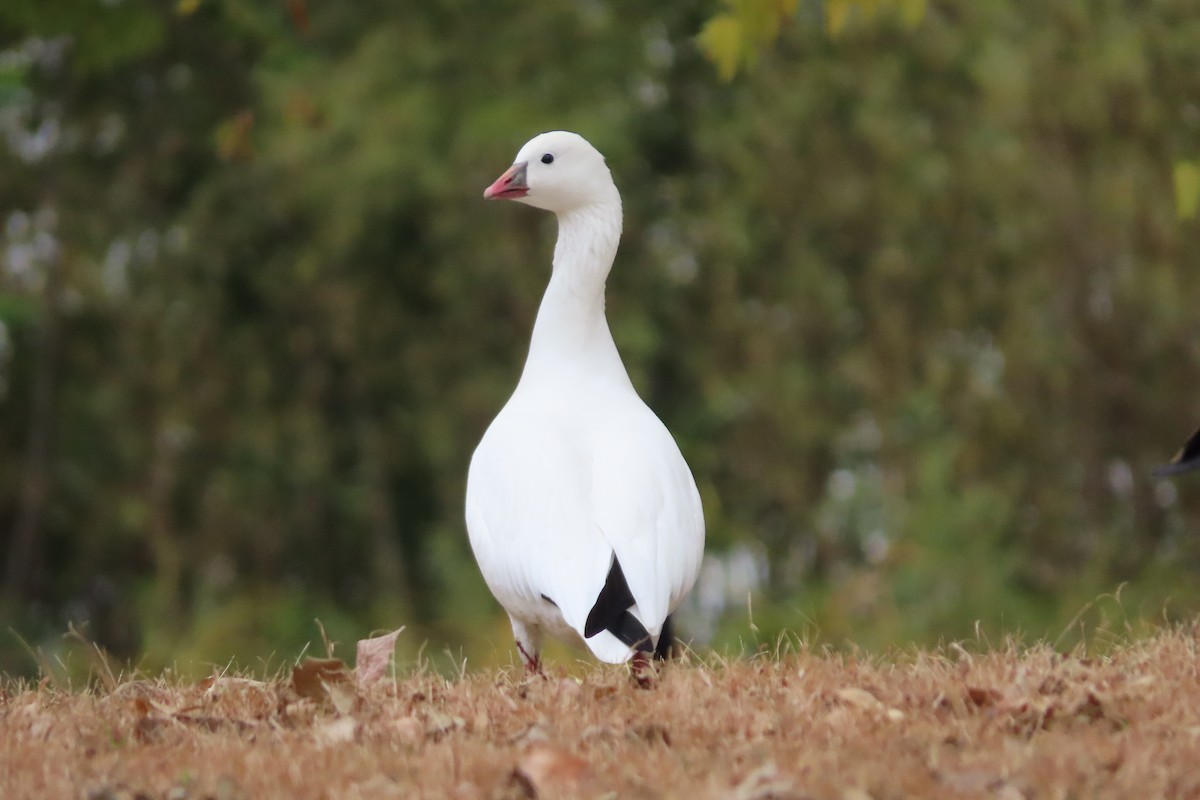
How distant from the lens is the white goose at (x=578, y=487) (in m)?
4.86

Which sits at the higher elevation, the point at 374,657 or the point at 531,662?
the point at 374,657

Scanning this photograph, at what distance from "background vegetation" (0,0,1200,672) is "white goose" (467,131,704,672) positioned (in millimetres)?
5271

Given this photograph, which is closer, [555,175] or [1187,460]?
[1187,460]

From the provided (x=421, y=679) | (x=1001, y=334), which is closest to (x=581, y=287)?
(x=421, y=679)

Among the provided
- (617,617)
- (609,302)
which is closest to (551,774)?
(617,617)

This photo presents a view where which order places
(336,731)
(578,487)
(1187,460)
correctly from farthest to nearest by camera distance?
(578,487), (1187,460), (336,731)

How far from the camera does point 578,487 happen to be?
5191 millimetres

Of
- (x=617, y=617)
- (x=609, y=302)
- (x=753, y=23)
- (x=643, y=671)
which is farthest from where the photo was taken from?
(x=609, y=302)

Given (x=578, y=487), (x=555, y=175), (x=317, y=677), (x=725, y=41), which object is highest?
(x=725, y=41)

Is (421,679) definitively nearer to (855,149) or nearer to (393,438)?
(855,149)

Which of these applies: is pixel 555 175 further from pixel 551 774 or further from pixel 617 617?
pixel 551 774

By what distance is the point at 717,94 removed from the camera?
1469cm

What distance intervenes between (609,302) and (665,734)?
1010 centimetres

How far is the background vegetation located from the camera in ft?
41.3
